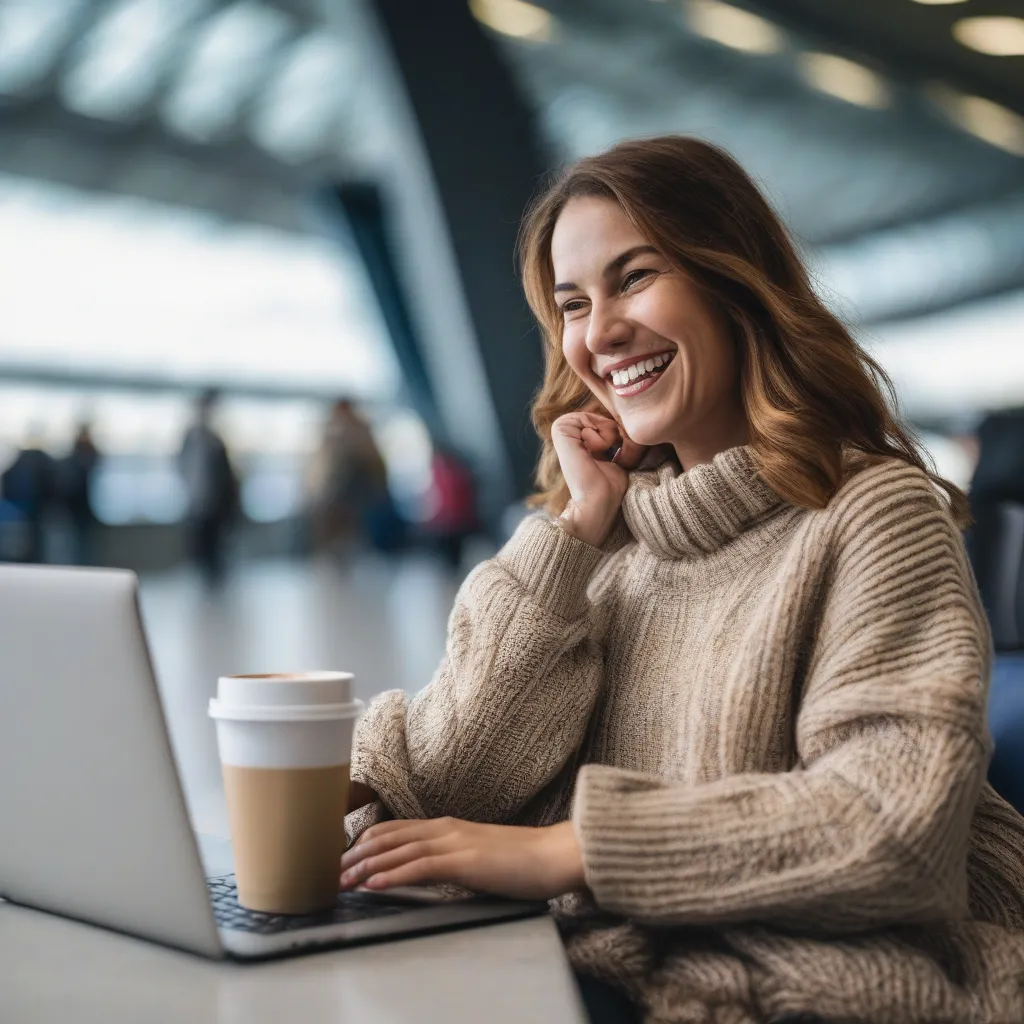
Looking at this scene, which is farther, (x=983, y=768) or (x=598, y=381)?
(x=598, y=381)

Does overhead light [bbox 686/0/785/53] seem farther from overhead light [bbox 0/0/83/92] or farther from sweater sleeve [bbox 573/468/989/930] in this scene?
sweater sleeve [bbox 573/468/989/930]

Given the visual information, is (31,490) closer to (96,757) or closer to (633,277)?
(633,277)

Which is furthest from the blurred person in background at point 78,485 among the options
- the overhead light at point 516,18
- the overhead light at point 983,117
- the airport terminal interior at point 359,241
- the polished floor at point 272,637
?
the overhead light at point 983,117

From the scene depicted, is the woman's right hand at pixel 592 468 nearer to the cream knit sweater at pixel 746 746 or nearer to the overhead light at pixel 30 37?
the cream knit sweater at pixel 746 746

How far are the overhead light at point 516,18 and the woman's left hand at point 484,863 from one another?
335 inches

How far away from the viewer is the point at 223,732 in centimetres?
99

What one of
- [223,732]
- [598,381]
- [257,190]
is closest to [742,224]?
[598,381]

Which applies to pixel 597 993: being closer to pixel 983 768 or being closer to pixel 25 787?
pixel 983 768

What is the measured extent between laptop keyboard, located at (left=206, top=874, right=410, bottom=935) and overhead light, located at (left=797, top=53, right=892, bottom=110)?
1006cm

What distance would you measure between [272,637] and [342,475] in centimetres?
584

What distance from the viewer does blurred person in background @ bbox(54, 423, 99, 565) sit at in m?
11.6

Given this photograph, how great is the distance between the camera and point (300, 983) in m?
0.88

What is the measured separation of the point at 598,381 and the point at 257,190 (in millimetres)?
15318

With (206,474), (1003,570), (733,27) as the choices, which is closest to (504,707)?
(1003,570)
